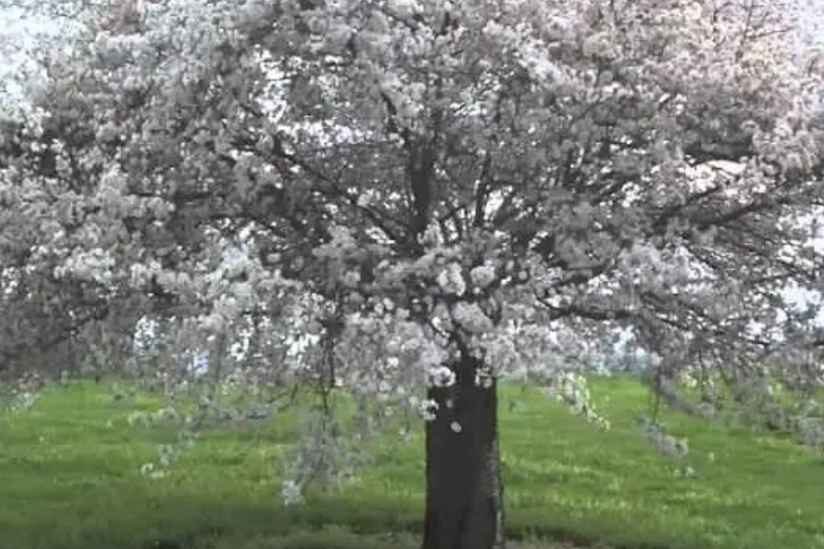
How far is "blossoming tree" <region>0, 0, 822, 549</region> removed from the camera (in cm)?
843

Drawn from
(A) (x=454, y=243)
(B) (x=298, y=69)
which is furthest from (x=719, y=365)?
Result: (B) (x=298, y=69)

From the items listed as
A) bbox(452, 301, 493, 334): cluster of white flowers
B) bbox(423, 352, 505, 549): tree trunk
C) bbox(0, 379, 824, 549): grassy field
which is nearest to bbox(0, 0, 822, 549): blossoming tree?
bbox(452, 301, 493, 334): cluster of white flowers

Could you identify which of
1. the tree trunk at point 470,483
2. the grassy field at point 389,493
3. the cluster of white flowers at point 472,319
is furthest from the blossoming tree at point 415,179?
the tree trunk at point 470,483

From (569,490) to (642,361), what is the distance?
24.6ft

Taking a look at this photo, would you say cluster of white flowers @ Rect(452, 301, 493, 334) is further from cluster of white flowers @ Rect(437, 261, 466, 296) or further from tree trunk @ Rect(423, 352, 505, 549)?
tree trunk @ Rect(423, 352, 505, 549)

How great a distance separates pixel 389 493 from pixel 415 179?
23.4 feet

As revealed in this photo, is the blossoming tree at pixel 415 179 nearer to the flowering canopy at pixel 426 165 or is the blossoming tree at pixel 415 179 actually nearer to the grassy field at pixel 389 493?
the flowering canopy at pixel 426 165

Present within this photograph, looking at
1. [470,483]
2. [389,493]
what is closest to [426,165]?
[470,483]

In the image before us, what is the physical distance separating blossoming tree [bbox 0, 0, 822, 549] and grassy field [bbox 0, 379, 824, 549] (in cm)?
155

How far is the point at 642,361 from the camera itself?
9.55m

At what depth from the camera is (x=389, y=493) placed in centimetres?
1622

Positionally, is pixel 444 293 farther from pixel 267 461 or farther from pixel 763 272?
pixel 267 461

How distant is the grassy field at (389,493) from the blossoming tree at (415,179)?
1.55 m

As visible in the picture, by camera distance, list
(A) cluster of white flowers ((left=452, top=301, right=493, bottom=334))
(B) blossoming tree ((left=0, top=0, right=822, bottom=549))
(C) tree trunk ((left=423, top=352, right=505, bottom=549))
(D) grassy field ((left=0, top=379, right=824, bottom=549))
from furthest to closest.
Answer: (D) grassy field ((left=0, top=379, right=824, bottom=549)), (C) tree trunk ((left=423, top=352, right=505, bottom=549)), (B) blossoming tree ((left=0, top=0, right=822, bottom=549)), (A) cluster of white flowers ((left=452, top=301, right=493, bottom=334))
